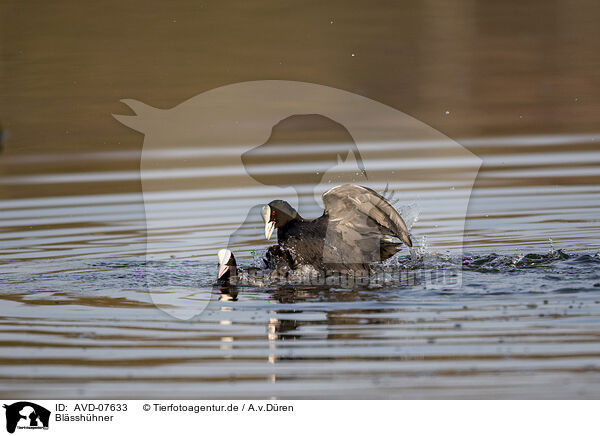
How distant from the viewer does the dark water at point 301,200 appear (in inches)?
240

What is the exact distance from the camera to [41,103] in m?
14.8

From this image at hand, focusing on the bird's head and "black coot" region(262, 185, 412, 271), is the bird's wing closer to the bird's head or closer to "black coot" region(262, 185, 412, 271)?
"black coot" region(262, 185, 412, 271)

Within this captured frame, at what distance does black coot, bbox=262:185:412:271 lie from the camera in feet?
27.0

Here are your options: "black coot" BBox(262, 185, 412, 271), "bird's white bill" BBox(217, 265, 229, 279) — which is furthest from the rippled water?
"black coot" BBox(262, 185, 412, 271)

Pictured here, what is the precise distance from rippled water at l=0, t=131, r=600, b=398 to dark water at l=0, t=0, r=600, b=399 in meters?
0.02

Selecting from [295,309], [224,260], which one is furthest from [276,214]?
[295,309]

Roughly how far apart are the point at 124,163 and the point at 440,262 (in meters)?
5.03

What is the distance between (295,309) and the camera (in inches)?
283
